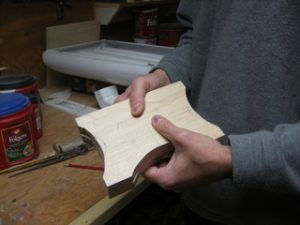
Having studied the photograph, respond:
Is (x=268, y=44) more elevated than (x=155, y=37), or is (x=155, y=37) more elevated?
(x=268, y=44)

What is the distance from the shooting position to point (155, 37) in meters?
1.36

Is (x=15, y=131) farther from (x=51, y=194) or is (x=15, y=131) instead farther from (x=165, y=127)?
(x=165, y=127)

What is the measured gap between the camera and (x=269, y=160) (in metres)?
0.41

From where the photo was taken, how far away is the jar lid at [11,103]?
669mm

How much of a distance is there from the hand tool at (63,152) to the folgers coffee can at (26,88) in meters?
0.08

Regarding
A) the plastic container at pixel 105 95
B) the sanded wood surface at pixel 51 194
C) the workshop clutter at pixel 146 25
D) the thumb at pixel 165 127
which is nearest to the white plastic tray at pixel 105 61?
the plastic container at pixel 105 95

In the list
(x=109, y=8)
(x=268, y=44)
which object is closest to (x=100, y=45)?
(x=109, y=8)

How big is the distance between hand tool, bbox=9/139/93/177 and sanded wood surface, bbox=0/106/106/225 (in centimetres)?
1

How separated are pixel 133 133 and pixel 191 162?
12 cm

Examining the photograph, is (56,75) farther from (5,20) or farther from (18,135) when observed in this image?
(18,135)

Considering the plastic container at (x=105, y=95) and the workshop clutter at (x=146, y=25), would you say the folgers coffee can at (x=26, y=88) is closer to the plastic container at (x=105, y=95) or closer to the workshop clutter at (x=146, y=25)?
the plastic container at (x=105, y=95)

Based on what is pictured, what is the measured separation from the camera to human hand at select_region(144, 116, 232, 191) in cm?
43

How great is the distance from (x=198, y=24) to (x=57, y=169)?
1.44ft

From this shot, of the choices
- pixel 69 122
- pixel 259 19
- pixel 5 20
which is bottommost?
pixel 69 122
